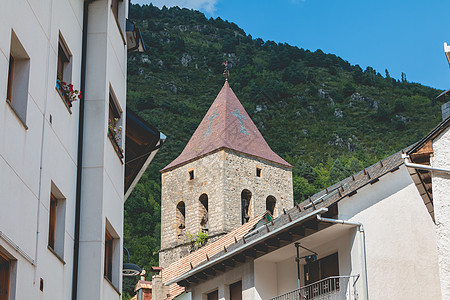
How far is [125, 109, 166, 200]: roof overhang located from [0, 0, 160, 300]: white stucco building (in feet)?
2.36

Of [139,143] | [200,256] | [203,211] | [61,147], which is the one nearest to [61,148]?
[61,147]

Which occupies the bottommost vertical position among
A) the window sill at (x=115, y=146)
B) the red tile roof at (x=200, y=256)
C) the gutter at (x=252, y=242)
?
the window sill at (x=115, y=146)

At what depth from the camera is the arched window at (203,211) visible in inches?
1898

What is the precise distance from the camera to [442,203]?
10500 mm

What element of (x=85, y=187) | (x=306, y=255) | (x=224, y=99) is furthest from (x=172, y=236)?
(x=85, y=187)

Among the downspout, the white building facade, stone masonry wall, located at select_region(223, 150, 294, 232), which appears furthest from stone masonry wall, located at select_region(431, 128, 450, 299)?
stone masonry wall, located at select_region(223, 150, 294, 232)

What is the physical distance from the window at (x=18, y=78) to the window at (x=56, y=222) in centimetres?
134

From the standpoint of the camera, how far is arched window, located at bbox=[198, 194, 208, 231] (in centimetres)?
4821

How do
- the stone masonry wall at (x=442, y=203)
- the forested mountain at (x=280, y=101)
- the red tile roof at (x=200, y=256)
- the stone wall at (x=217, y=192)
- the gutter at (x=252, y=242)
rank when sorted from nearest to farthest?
the stone masonry wall at (x=442, y=203) < the gutter at (x=252, y=242) < the red tile roof at (x=200, y=256) < the stone wall at (x=217, y=192) < the forested mountain at (x=280, y=101)

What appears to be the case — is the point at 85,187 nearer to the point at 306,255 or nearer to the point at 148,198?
the point at 306,255

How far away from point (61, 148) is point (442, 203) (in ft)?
15.4

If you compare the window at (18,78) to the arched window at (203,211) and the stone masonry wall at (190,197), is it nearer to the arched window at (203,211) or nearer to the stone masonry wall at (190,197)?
the stone masonry wall at (190,197)

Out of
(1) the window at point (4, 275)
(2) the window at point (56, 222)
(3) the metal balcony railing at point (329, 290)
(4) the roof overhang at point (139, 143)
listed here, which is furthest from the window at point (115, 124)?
(3) the metal balcony railing at point (329, 290)

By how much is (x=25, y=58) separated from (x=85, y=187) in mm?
2462
